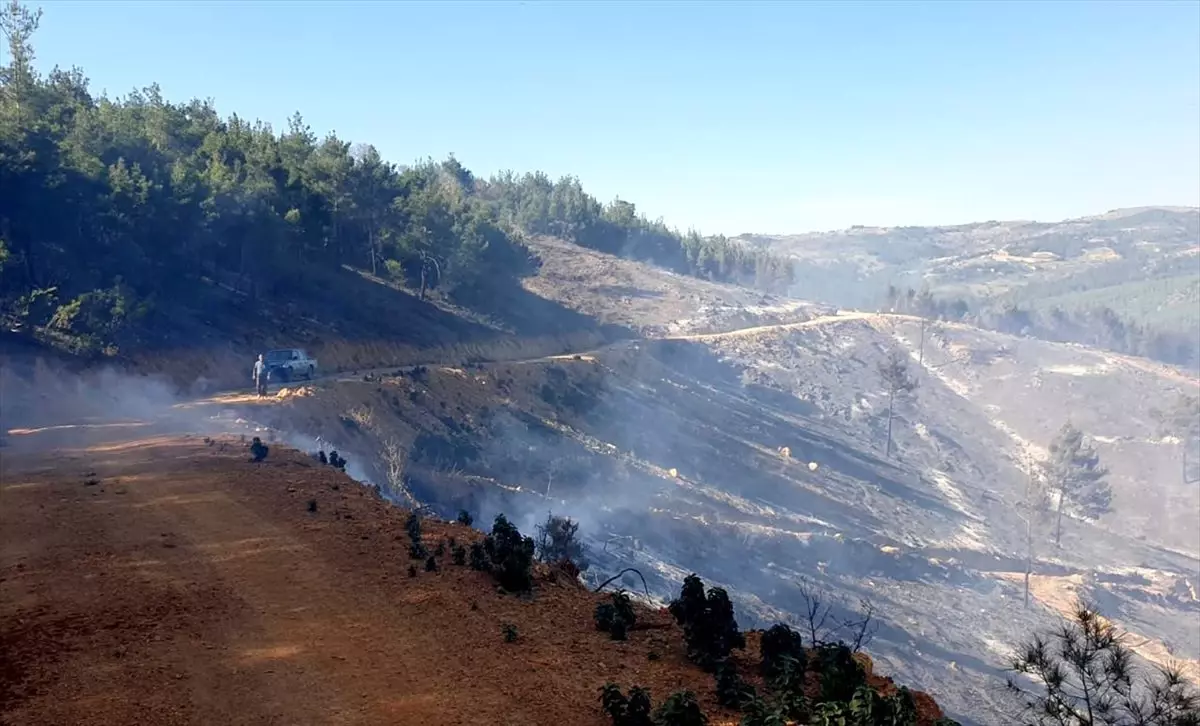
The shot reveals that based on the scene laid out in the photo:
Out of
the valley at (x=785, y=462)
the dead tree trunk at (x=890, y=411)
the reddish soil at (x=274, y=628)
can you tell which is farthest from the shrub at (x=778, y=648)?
the dead tree trunk at (x=890, y=411)

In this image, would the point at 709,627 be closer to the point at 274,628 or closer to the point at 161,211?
the point at 274,628

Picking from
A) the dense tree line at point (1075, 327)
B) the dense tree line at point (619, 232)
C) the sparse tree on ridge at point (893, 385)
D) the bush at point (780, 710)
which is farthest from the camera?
the dense tree line at point (1075, 327)

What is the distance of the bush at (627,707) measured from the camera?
28.9ft

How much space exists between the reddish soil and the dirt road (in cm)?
3

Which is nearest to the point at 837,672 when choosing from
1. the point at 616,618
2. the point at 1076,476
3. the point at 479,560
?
the point at 616,618

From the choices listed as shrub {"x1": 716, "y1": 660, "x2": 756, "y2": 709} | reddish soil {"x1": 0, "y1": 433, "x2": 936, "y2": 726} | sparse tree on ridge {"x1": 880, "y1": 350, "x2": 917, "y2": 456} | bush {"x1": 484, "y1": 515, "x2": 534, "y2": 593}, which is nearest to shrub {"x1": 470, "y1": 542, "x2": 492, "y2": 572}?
bush {"x1": 484, "y1": 515, "x2": 534, "y2": 593}

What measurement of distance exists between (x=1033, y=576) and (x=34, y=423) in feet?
182

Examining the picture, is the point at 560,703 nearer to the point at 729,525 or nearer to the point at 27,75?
the point at 729,525

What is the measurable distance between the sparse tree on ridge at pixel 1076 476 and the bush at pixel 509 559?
62877 mm

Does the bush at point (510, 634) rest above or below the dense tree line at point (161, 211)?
below

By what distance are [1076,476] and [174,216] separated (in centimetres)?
6539

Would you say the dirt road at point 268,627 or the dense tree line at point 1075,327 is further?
the dense tree line at point 1075,327

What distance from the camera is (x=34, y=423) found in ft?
92.4

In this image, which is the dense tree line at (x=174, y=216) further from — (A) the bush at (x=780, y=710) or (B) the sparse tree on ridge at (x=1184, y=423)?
(B) the sparse tree on ridge at (x=1184, y=423)
